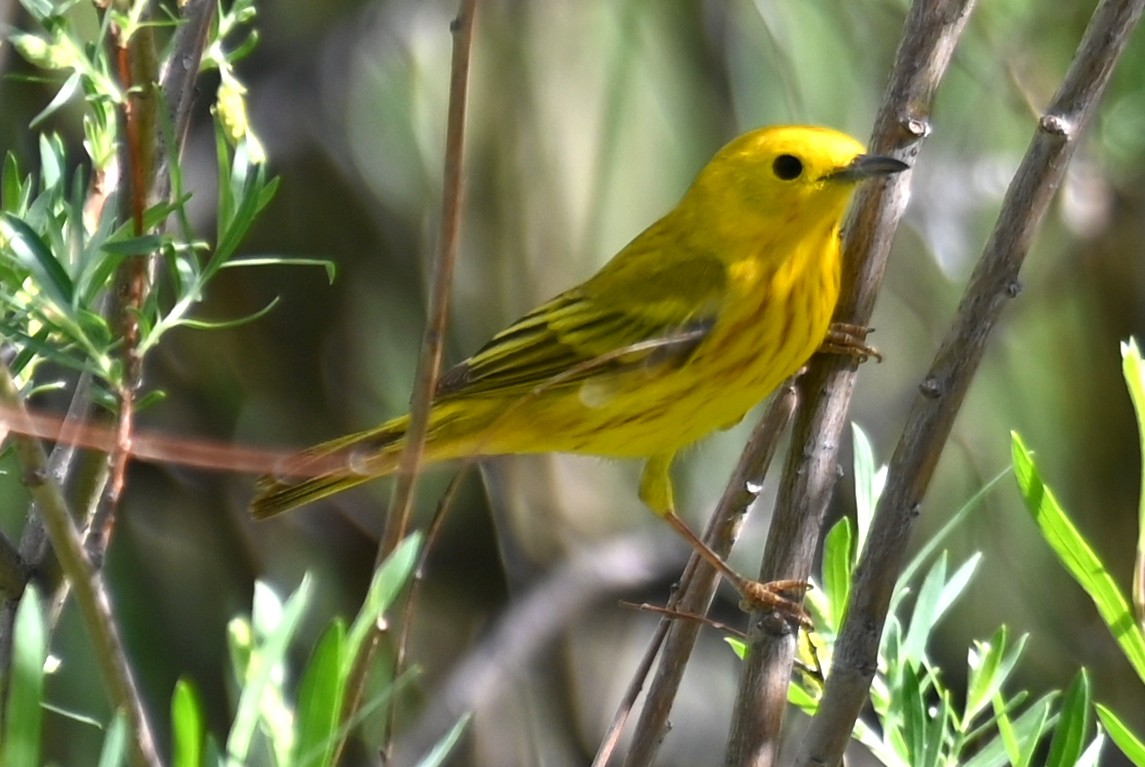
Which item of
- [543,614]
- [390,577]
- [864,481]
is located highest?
[864,481]

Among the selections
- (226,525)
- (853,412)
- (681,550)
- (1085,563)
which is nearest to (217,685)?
(226,525)

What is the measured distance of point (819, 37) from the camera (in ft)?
13.6

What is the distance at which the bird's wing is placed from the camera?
8.34ft

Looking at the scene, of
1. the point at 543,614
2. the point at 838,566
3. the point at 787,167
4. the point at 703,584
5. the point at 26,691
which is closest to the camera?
the point at 26,691

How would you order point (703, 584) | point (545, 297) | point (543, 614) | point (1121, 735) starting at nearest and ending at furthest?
point (1121, 735) < point (703, 584) < point (543, 614) < point (545, 297)

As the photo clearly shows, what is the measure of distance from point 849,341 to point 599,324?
88 centimetres

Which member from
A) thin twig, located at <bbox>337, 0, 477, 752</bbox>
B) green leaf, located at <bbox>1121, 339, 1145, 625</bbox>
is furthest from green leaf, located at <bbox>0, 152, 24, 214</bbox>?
green leaf, located at <bbox>1121, 339, 1145, 625</bbox>

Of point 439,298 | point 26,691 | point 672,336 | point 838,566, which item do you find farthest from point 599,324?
point 26,691

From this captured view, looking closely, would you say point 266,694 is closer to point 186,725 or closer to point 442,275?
point 186,725

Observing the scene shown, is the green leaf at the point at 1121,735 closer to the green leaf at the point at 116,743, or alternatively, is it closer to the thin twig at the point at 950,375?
the thin twig at the point at 950,375

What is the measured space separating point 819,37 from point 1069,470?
1.49 m

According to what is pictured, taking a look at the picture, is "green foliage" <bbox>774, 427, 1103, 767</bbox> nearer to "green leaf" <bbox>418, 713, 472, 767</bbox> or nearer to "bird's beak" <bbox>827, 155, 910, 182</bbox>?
"bird's beak" <bbox>827, 155, 910, 182</bbox>

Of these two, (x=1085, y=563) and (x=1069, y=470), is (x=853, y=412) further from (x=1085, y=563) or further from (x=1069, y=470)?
(x=1085, y=563)

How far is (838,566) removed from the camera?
1.59 metres
